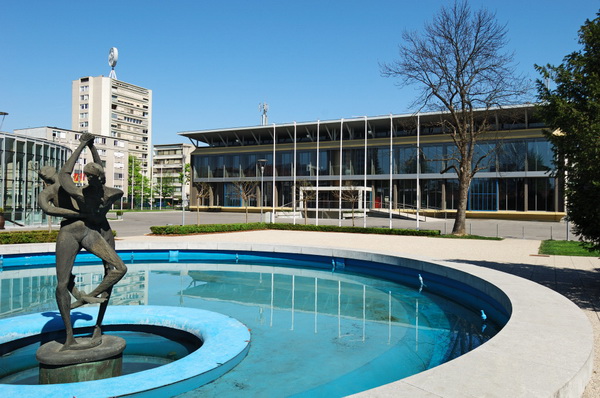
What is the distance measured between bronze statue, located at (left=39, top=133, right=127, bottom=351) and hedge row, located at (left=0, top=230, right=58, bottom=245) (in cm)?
1491

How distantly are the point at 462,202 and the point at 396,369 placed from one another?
2421 centimetres

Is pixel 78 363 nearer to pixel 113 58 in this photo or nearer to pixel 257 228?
pixel 257 228

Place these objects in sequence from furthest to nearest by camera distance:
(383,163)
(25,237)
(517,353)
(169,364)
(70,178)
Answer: (383,163)
(25,237)
(70,178)
(169,364)
(517,353)

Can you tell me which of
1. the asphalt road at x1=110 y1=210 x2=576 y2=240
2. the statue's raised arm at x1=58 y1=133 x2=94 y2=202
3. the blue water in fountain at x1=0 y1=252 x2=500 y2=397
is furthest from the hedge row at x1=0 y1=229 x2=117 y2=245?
the statue's raised arm at x1=58 y1=133 x2=94 y2=202

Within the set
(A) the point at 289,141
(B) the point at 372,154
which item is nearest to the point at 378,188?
(B) the point at 372,154

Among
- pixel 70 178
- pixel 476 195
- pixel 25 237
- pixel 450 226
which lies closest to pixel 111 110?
pixel 476 195

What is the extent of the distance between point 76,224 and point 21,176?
28.1m

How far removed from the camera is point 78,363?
6.20 m

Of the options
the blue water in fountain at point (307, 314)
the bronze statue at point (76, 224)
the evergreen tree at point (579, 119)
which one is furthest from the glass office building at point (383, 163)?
the bronze statue at point (76, 224)

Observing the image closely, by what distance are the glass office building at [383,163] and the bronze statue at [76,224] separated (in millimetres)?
35449

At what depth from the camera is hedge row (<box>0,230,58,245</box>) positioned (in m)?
18.6

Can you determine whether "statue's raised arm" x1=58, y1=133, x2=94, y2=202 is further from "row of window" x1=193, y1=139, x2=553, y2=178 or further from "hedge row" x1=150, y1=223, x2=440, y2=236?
"row of window" x1=193, y1=139, x2=553, y2=178

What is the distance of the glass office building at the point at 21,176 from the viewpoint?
1122 inches

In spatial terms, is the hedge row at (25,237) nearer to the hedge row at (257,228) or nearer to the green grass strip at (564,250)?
the hedge row at (257,228)
